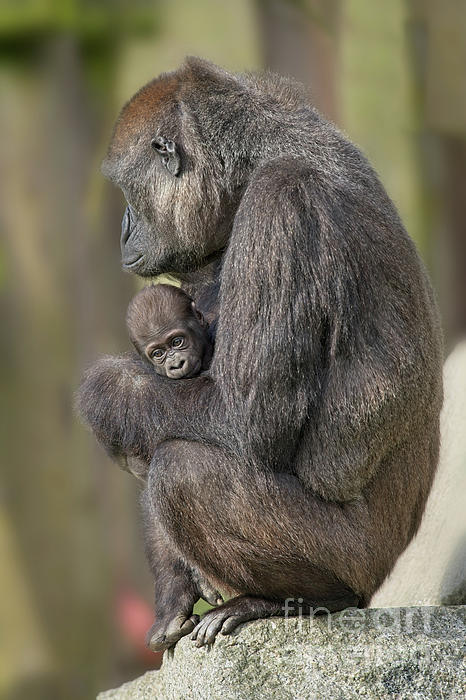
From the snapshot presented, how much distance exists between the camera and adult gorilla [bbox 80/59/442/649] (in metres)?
4.02

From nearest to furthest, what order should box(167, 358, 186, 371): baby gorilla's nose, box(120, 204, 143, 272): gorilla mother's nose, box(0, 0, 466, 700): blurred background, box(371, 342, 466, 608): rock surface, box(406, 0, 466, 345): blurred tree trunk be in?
box(167, 358, 186, 371): baby gorilla's nose < box(120, 204, 143, 272): gorilla mother's nose < box(371, 342, 466, 608): rock surface < box(0, 0, 466, 700): blurred background < box(406, 0, 466, 345): blurred tree trunk

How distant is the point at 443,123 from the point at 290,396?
845cm

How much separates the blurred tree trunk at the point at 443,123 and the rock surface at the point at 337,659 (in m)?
7.40

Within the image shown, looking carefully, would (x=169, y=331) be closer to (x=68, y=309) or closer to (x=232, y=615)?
(x=232, y=615)

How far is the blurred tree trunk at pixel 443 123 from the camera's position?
11.3 meters

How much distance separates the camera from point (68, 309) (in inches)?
409

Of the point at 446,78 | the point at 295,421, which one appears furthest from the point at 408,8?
the point at 295,421

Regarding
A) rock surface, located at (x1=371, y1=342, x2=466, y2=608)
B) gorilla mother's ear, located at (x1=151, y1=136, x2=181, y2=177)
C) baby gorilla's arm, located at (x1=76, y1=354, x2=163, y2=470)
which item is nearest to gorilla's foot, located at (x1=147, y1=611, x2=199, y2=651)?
baby gorilla's arm, located at (x1=76, y1=354, x2=163, y2=470)

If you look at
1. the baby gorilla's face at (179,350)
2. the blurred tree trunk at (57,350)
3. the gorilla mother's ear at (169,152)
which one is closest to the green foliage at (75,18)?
the blurred tree trunk at (57,350)

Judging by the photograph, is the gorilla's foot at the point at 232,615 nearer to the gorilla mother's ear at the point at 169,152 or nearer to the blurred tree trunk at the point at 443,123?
the gorilla mother's ear at the point at 169,152

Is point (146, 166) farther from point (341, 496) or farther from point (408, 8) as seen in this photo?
point (408, 8)

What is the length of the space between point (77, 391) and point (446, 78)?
8246 millimetres

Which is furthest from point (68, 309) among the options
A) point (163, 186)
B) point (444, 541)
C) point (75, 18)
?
point (163, 186)

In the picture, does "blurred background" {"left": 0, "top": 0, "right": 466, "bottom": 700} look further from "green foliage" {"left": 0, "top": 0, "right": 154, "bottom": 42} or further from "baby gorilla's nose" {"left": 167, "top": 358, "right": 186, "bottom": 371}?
"baby gorilla's nose" {"left": 167, "top": 358, "right": 186, "bottom": 371}
